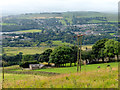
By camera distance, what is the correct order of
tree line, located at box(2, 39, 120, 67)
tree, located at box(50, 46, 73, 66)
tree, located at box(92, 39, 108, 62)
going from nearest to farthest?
tree, located at box(50, 46, 73, 66) → tree line, located at box(2, 39, 120, 67) → tree, located at box(92, 39, 108, 62)

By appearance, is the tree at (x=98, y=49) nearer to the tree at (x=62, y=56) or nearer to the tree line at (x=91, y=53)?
the tree line at (x=91, y=53)

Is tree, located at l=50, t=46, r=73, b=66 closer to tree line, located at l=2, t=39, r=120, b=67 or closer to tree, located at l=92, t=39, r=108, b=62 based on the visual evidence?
tree line, located at l=2, t=39, r=120, b=67

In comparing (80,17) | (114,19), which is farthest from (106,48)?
(80,17)

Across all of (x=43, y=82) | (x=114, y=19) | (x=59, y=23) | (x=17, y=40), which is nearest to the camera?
(x=43, y=82)

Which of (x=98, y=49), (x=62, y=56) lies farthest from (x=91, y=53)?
(x=62, y=56)

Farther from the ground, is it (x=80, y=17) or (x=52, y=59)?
(x=80, y=17)

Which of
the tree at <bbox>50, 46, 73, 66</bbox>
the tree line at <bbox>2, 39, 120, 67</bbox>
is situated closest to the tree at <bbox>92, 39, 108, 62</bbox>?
the tree line at <bbox>2, 39, 120, 67</bbox>

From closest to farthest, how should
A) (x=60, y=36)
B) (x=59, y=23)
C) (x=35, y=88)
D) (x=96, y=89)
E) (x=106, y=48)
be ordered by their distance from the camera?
1. (x=96, y=89)
2. (x=35, y=88)
3. (x=106, y=48)
4. (x=60, y=36)
5. (x=59, y=23)

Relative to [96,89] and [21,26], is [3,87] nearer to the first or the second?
[96,89]
